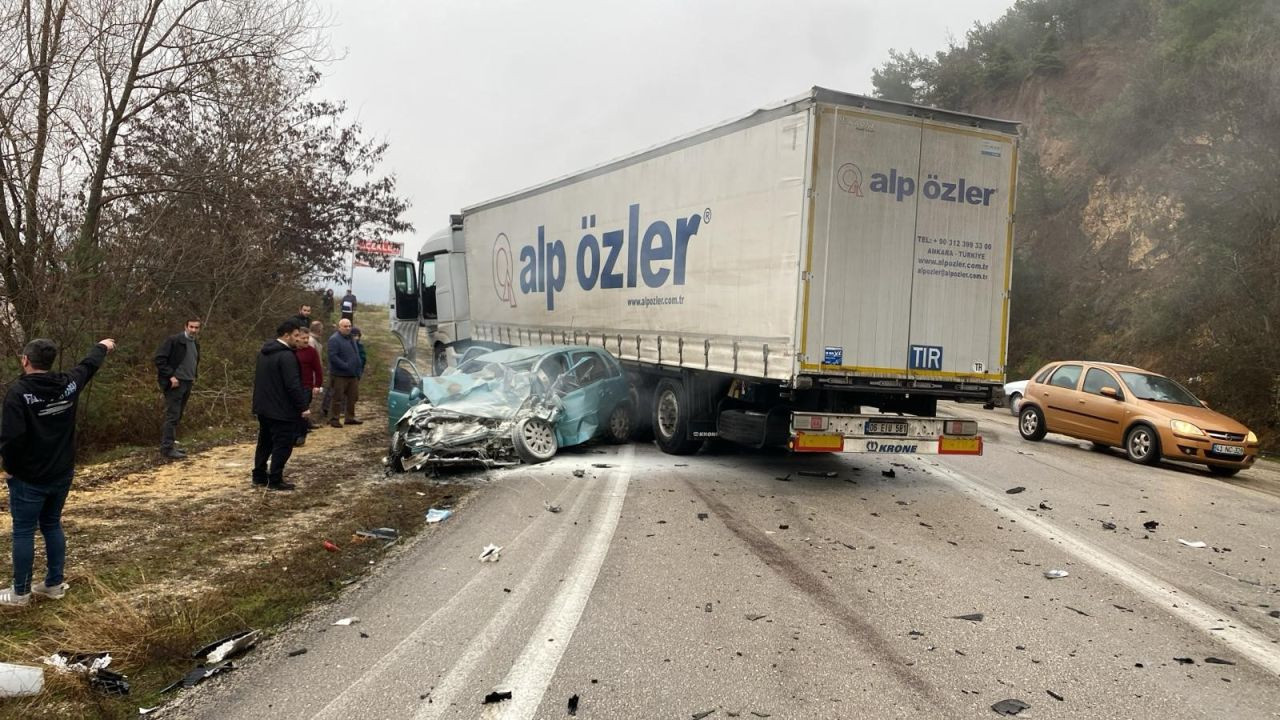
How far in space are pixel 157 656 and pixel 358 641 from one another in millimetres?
907

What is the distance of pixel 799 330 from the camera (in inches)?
299

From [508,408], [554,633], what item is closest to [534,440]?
[508,408]

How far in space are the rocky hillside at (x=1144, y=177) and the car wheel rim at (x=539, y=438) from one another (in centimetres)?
1323

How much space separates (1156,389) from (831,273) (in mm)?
7207

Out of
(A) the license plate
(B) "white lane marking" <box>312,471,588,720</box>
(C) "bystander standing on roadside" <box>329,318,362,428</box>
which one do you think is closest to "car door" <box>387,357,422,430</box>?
(C) "bystander standing on roadside" <box>329,318,362,428</box>

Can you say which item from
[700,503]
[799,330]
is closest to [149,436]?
[700,503]

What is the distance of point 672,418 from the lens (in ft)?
33.3

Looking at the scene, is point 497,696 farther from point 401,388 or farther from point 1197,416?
point 1197,416

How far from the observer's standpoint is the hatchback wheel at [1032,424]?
43.2 ft

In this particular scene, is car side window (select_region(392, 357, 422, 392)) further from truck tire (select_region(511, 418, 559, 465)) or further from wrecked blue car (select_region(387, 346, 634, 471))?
truck tire (select_region(511, 418, 559, 465))

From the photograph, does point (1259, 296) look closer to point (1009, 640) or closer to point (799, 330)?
point (799, 330)

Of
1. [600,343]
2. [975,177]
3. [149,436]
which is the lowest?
[149,436]

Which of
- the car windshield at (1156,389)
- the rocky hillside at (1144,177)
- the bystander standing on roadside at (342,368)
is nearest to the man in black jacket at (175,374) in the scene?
the bystander standing on roadside at (342,368)

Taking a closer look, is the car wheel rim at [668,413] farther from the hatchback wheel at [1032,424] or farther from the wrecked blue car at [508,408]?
the hatchback wheel at [1032,424]
